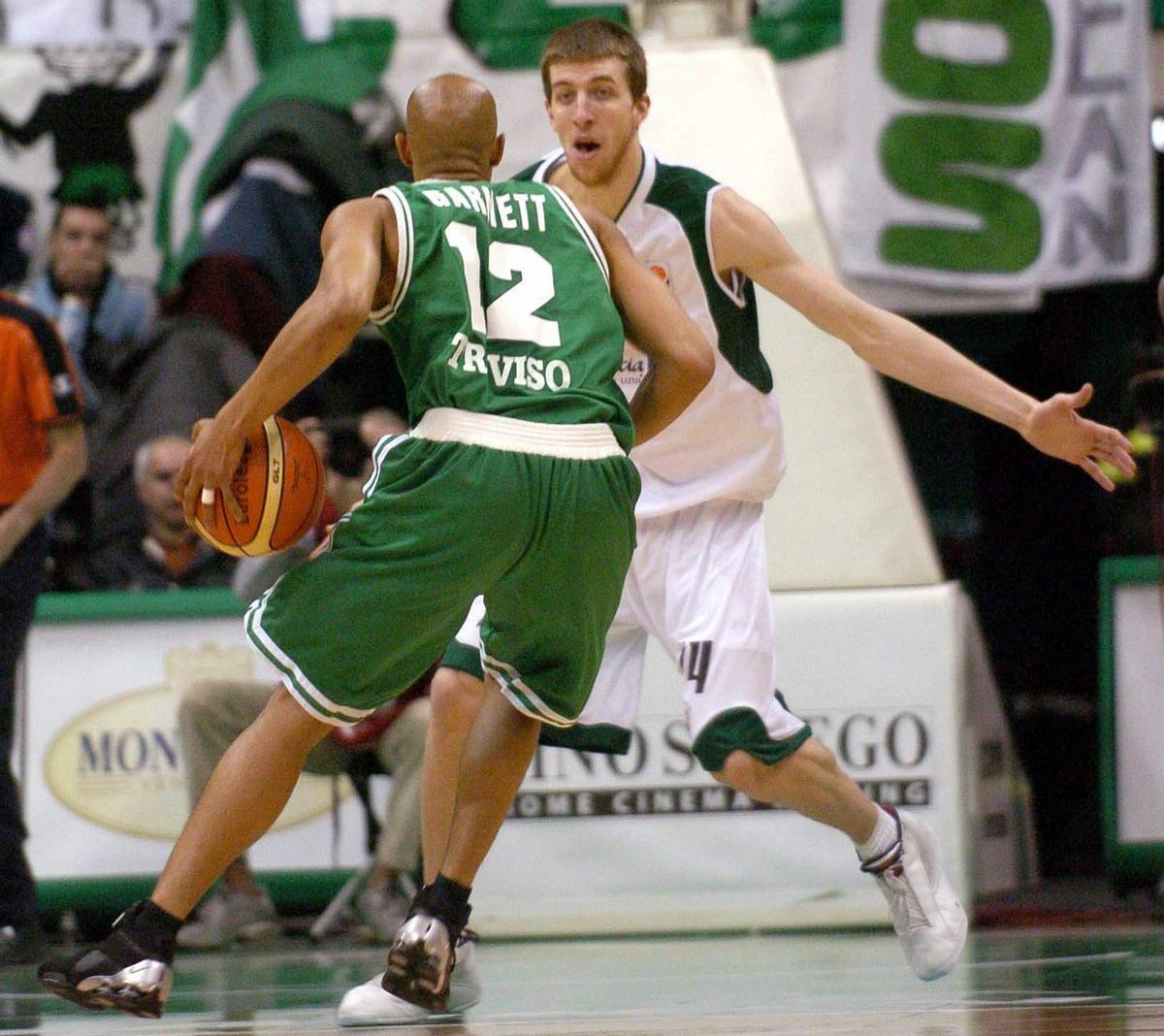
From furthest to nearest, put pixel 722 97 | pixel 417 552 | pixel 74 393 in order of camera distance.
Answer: pixel 722 97 → pixel 74 393 → pixel 417 552

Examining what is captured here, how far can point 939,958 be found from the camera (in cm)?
494

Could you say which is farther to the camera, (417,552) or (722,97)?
(722,97)

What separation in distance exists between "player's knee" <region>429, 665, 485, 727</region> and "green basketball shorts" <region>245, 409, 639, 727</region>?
0.60 metres

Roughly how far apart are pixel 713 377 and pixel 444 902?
1.38 m

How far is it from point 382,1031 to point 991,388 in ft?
6.06

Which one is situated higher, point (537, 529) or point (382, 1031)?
point (537, 529)

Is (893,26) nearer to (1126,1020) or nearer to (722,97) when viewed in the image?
(722,97)

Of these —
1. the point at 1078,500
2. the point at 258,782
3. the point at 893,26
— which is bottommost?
the point at 1078,500

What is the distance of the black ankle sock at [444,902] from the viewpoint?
14.7 feet

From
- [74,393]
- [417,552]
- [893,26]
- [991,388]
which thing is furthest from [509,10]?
[417,552]

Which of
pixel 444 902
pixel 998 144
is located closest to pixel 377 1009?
pixel 444 902

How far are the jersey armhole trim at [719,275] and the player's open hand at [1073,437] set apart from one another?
0.84 m

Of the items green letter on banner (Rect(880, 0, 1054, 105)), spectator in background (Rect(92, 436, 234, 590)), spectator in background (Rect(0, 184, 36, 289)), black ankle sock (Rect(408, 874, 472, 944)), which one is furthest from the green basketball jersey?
spectator in background (Rect(0, 184, 36, 289))

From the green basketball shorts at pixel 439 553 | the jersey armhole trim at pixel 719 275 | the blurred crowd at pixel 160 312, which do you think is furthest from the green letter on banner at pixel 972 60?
the green basketball shorts at pixel 439 553
